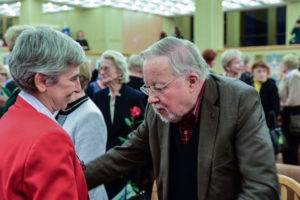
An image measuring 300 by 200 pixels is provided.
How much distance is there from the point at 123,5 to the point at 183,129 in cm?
1628

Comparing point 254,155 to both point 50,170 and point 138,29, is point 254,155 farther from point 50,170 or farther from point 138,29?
point 138,29

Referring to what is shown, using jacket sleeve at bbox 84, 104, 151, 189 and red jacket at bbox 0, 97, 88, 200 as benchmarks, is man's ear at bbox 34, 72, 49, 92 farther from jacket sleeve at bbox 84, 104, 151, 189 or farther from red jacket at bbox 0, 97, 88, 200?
jacket sleeve at bbox 84, 104, 151, 189

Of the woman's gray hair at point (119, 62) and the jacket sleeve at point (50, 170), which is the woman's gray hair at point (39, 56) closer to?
the jacket sleeve at point (50, 170)

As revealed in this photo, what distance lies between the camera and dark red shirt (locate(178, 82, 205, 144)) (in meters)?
1.54

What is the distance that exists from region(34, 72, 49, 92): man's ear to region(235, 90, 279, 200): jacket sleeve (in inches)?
29.6

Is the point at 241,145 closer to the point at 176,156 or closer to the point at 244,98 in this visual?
the point at 244,98

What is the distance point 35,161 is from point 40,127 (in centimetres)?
12

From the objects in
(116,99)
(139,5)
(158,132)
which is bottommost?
(116,99)

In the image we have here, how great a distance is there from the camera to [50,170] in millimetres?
1104

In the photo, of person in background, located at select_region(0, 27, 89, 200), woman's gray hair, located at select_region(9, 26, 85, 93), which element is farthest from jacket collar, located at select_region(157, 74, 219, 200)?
woman's gray hair, located at select_region(9, 26, 85, 93)

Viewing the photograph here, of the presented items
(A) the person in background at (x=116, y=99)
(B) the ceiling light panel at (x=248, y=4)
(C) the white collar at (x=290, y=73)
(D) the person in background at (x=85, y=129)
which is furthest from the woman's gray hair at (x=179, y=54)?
(B) the ceiling light panel at (x=248, y=4)

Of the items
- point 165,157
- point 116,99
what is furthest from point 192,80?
point 116,99

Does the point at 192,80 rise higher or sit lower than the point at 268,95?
higher

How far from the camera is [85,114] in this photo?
2088 mm
